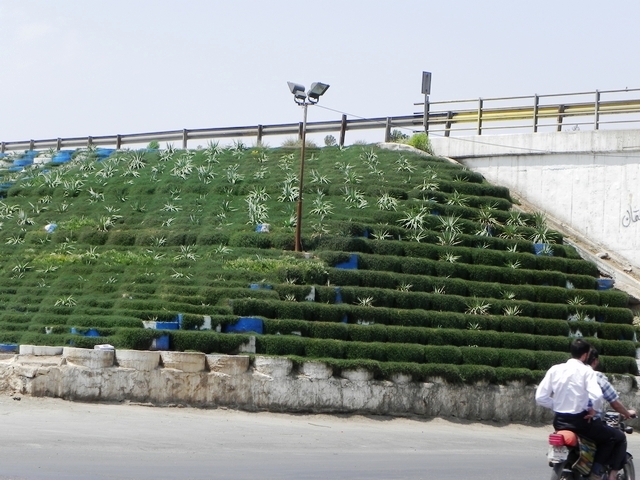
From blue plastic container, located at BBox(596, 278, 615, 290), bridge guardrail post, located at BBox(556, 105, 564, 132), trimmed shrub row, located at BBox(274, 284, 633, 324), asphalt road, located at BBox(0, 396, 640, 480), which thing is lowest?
asphalt road, located at BBox(0, 396, 640, 480)

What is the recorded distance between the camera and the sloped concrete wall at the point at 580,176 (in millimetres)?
26359

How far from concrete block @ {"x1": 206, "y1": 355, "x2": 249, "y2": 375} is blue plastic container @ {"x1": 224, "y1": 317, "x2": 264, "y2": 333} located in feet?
3.45

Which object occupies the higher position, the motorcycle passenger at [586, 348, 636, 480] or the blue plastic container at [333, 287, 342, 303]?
the blue plastic container at [333, 287, 342, 303]

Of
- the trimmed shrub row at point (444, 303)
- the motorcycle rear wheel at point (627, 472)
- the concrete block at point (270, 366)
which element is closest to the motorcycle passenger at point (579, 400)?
the motorcycle rear wheel at point (627, 472)

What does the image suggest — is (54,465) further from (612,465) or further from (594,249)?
(594,249)

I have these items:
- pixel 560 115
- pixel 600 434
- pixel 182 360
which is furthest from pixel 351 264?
pixel 600 434

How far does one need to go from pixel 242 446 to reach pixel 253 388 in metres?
3.87

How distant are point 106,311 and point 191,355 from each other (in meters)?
2.45

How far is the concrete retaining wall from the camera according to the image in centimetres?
1708

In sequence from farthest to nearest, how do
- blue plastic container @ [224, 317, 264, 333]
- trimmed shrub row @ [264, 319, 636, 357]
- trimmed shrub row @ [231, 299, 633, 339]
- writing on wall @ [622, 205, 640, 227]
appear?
writing on wall @ [622, 205, 640, 227] → trimmed shrub row @ [231, 299, 633, 339] → trimmed shrub row @ [264, 319, 636, 357] → blue plastic container @ [224, 317, 264, 333]

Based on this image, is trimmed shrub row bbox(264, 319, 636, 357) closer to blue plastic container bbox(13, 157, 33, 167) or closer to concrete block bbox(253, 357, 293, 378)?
concrete block bbox(253, 357, 293, 378)

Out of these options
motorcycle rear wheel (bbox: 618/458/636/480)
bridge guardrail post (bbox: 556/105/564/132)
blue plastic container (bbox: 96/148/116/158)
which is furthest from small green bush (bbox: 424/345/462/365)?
blue plastic container (bbox: 96/148/116/158)

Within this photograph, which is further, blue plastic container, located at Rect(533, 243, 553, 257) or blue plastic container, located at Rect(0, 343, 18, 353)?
blue plastic container, located at Rect(533, 243, 553, 257)

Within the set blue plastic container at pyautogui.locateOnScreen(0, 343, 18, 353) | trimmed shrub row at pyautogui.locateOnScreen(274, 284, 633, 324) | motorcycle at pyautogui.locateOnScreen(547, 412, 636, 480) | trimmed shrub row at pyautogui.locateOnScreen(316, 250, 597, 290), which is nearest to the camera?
motorcycle at pyautogui.locateOnScreen(547, 412, 636, 480)
